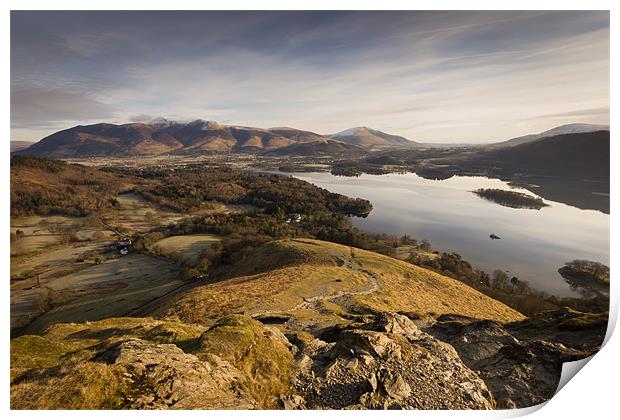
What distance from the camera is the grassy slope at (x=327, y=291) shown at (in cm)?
1220

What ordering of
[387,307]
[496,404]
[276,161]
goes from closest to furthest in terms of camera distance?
[496,404]
[387,307]
[276,161]

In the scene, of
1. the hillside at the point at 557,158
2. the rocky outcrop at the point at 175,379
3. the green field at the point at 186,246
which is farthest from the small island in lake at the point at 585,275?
the green field at the point at 186,246

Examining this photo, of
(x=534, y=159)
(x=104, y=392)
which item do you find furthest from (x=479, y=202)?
(x=104, y=392)

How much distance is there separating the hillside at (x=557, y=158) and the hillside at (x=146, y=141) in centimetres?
2117

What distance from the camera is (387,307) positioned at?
1341cm

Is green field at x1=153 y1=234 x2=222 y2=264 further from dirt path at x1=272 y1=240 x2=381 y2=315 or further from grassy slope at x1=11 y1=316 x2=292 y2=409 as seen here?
grassy slope at x1=11 y1=316 x2=292 y2=409

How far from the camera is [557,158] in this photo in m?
26.2

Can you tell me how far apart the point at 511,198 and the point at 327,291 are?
35.6 metres

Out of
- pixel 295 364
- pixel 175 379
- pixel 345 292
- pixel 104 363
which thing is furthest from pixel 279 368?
pixel 345 292

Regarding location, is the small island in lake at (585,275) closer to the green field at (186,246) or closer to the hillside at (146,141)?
the hillside at (146,141)

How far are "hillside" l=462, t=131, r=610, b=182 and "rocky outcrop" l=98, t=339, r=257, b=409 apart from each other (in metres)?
11.9

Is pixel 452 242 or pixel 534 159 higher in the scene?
pixel 534 159

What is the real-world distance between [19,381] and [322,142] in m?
148
